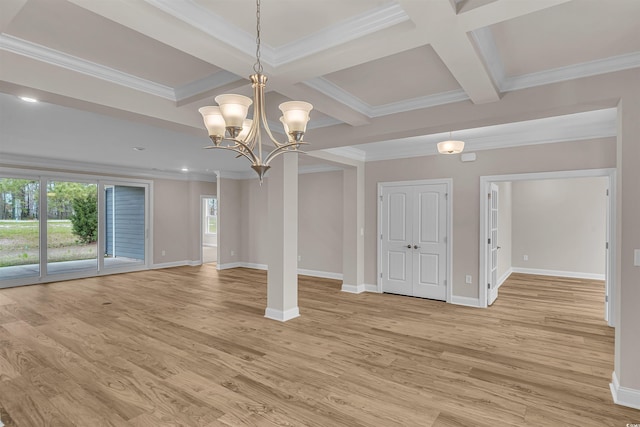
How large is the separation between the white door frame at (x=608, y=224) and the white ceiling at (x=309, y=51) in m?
2.21

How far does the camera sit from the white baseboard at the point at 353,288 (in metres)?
6.17

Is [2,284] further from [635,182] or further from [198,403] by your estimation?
[635,182]

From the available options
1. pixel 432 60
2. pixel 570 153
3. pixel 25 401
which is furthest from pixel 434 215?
pixel 25 401

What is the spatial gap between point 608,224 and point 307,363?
4.28 metres

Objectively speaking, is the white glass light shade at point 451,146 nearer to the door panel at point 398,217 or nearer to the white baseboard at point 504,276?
the door panel at point 398,217

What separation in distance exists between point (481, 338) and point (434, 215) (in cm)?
226

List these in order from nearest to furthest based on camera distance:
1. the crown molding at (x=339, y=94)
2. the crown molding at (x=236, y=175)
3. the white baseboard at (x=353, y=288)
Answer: the crown molding at (x=339, y=94) < the white baseboard at (x=353, y=288) < the crown molding at (x=236, y=175)

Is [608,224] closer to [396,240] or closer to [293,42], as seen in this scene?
[396,240]

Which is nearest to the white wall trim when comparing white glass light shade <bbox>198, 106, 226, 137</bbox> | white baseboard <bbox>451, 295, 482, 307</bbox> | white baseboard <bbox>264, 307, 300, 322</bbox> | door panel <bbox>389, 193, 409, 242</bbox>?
door panel <bbox>389, 193, 409, 242</bbox>

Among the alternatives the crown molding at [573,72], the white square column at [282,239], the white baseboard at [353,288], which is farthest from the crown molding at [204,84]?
the white baseboard at [353,288]

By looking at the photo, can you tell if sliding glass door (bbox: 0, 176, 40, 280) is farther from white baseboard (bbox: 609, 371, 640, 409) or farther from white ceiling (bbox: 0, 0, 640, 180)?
white baseboard (bbox: 609, 371, 640, 409)

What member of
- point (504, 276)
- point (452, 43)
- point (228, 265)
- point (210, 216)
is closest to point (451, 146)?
point (452, 43)

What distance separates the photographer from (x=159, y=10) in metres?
1.74

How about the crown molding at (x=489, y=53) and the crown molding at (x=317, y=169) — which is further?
the crown molding at (x=317, y=169)
